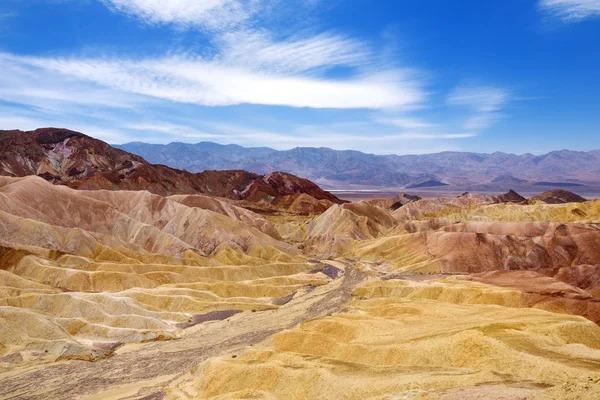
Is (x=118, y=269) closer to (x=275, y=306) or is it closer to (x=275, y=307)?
(x=275, y=306)

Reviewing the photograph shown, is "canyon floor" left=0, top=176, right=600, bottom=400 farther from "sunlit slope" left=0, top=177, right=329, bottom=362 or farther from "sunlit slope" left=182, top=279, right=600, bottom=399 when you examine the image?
"sunlit slope" left=0, top=177, right=329, bottom=362

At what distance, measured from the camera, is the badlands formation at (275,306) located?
35.1 meters

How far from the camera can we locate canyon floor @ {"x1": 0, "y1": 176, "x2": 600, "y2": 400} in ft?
115

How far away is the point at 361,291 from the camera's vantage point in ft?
273

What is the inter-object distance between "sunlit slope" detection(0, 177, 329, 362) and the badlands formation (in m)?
0.35

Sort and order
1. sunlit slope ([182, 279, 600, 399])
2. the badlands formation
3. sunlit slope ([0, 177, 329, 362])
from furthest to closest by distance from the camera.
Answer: sunlit slope ([0, 177, 329, 362]), the badlands formation, sunlit slope ([182, 279, 600, 399])

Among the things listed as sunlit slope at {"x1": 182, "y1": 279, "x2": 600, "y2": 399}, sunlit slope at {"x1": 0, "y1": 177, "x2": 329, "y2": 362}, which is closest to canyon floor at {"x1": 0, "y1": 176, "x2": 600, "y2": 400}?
sunlit slope at {"x1": 182, "y1": 279, "x2": 600, "y2": 399}

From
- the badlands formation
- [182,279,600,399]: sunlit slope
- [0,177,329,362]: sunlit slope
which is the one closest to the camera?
[182,279,600,399]: sunlit slope

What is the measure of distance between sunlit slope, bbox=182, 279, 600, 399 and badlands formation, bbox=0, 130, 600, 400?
0.17m

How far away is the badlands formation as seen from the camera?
35094mm

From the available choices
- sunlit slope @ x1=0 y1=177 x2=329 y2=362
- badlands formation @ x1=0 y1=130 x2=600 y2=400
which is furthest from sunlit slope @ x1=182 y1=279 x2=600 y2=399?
sunlit slope @ x1=0 y1=177 x2=329 y2=362

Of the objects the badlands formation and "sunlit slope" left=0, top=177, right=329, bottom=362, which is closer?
the badlands formation

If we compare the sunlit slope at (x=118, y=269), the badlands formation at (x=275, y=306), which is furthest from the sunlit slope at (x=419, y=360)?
the sunlit slope at (x=118, y=269)

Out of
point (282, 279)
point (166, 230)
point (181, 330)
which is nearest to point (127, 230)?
point (166, 230)
